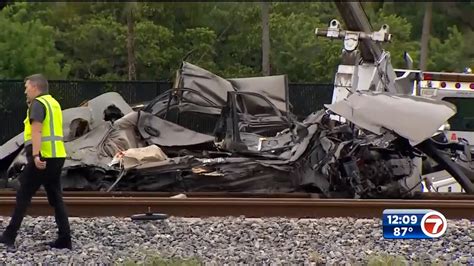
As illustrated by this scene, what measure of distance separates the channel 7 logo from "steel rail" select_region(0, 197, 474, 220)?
14.9 feet

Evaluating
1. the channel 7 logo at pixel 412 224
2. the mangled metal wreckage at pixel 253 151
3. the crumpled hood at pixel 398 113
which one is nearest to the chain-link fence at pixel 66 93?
the mangled metal wreckage at pixel 253 151

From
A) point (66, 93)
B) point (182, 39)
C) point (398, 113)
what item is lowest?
point (66, 93)

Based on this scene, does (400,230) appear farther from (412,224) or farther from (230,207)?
(230,207)

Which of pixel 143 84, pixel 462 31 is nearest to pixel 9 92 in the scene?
pixel 143 84

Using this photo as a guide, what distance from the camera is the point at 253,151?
1523 cm

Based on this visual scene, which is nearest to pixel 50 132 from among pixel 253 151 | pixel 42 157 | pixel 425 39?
pixel 42 157

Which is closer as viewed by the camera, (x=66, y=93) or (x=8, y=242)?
(x=8, y=242)

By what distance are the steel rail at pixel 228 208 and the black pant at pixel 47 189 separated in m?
1.90

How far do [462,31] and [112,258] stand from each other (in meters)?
37.6

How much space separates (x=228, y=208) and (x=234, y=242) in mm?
1739

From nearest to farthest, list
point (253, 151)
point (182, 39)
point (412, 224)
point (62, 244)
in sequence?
point (412, 224), point (62, 244), point (253, 151), point (182, 39)

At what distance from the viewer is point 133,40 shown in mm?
32688

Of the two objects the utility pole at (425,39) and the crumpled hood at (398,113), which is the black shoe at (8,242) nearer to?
the crumpled hood at (398,113)

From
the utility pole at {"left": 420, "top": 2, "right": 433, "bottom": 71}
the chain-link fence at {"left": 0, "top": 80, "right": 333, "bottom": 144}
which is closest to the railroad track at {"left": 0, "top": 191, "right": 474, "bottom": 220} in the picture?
the chain-link fence at {"left": 0, "top": 80, "right": 333, "bottom": 144}
